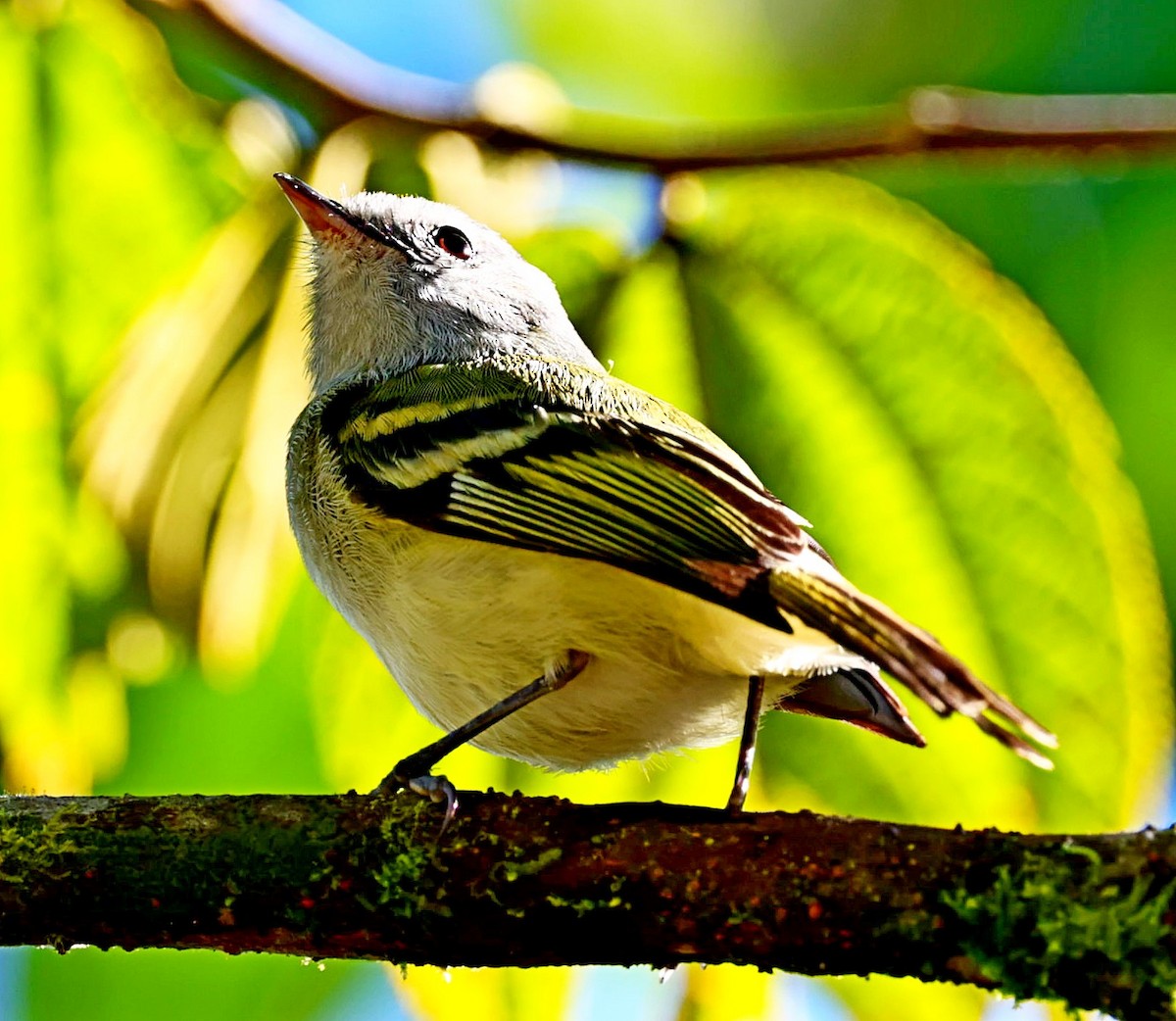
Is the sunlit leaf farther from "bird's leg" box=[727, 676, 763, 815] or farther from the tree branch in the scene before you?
the tree branch

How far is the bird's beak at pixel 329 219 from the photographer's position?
354 cm

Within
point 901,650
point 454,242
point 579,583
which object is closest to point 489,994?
point 579,583

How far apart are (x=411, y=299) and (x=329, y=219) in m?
0.30

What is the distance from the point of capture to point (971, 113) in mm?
3164

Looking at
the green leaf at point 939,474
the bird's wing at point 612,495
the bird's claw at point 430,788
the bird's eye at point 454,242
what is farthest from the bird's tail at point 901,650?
the bird's eye at point 454,242

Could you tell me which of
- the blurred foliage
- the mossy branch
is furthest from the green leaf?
the mossy branch

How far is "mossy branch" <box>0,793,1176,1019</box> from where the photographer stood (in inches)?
86.5

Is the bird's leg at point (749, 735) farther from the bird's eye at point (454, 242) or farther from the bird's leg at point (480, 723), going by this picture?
the bird's eye at point (454, 242)

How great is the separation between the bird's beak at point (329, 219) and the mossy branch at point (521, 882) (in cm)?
164

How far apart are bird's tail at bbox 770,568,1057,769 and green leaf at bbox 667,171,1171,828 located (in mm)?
801

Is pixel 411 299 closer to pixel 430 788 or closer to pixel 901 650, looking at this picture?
pixel 430 788

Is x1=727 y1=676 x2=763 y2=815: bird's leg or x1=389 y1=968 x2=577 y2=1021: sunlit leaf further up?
x1=727 y1=676 x2=763 y2=815: bird's leg

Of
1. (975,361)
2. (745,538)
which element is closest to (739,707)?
(745,538)

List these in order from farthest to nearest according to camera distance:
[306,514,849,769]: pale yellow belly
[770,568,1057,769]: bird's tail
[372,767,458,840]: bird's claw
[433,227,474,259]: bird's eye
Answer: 1. [433,227,474,259]: bird's eye
2. [306,514,849,769]: pale yellow belly
3. [372,767,458,840]: bird's claw
4. [770,568,1057,769]: bird's tail
